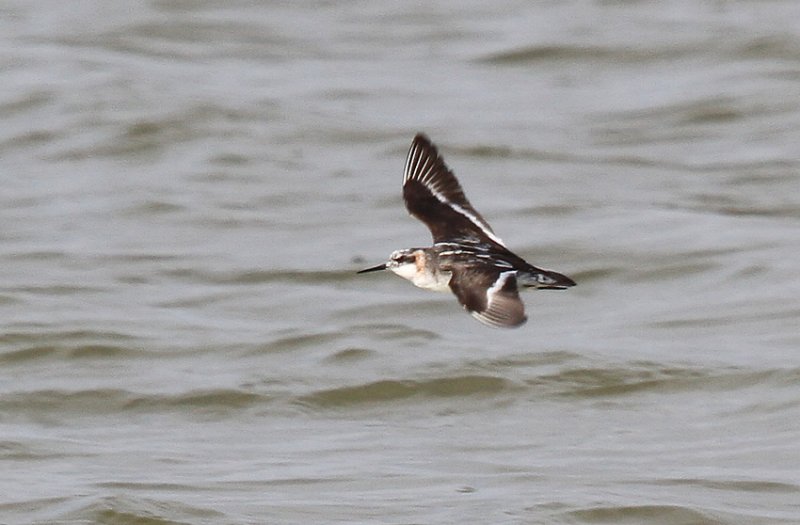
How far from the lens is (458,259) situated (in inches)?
364

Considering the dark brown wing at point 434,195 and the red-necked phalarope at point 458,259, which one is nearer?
the red-necked phalarope at point 458,259

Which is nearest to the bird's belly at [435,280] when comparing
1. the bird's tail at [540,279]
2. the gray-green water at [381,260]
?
the bird's tail at [540,279]

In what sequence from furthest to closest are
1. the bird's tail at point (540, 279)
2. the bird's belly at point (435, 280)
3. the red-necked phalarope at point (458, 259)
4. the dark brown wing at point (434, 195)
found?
the dark brown wing at point (434, 195)
the bird's belly at point (435, 280)
the bird's tail at point (540, 279)
the red-necked phalarope at point (458, 259)

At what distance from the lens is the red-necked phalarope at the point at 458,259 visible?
8.38 meters

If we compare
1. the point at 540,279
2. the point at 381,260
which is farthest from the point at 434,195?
the point at 381,260

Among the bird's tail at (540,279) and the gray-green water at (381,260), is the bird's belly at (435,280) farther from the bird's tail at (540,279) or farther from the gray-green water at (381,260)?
the gray-green water at (381,260)

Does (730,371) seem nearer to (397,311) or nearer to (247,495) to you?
(397,311)

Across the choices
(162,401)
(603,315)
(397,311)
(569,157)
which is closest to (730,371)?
(603,315)

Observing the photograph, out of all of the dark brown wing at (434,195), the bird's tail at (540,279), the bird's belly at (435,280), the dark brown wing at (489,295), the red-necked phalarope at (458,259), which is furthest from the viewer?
the dark brown wing at (434,195)

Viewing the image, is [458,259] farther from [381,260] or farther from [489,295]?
[381,260]

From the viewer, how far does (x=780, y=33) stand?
19.6 meters

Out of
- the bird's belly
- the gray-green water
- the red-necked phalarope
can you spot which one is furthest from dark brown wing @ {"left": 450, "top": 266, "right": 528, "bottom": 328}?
the gray-green water

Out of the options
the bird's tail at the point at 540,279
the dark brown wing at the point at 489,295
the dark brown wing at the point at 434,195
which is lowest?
the dark brown wing at the point at 489,295

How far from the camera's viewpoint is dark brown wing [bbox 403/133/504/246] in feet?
33.2
